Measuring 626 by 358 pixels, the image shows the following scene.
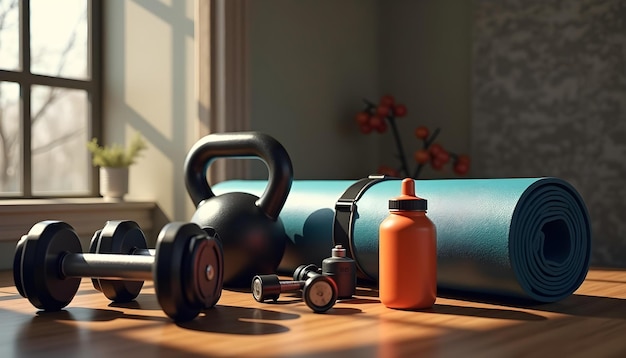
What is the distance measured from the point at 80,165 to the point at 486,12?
1796 mm

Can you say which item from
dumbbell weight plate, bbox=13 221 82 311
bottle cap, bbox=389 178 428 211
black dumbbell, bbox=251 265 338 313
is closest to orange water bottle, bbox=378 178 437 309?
bottle cap, bbox=389 178 428 211

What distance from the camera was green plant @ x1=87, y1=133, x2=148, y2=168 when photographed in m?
2.94

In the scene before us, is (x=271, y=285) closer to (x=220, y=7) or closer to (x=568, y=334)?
(x=568, y=334)

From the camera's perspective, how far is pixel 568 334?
4.68 feet

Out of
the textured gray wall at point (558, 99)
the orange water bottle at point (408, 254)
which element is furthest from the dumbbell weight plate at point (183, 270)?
the textured gray wall at point (558, 99)

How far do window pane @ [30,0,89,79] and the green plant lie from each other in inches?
13.9

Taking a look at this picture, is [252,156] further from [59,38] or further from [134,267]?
[59,38]

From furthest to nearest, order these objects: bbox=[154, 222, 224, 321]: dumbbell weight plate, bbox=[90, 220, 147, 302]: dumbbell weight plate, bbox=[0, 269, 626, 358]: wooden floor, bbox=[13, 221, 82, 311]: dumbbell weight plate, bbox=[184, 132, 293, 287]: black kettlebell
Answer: bbox=[184, 132, 293, 287]: black kettlebell < bbox=[90, 220, 147, 302]: dumbbell weight plate < bbox=[13, 221, 82, 311]: dumbbell weight plate < bbox=[154, 222, 224, 321]: dumbbell weight plate < bbox=[0, 269, 626, 358]: wooden floor

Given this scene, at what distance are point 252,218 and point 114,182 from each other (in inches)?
44.4

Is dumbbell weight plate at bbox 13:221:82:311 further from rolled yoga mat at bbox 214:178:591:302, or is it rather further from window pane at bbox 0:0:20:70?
window pane at bbox 0:0:20:70

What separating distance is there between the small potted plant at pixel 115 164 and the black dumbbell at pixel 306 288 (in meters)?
1.25

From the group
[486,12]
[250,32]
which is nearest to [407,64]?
[486,12]

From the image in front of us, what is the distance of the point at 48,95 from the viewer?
3.05m

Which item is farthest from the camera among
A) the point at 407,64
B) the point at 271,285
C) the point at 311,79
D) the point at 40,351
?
the point at 407,64
